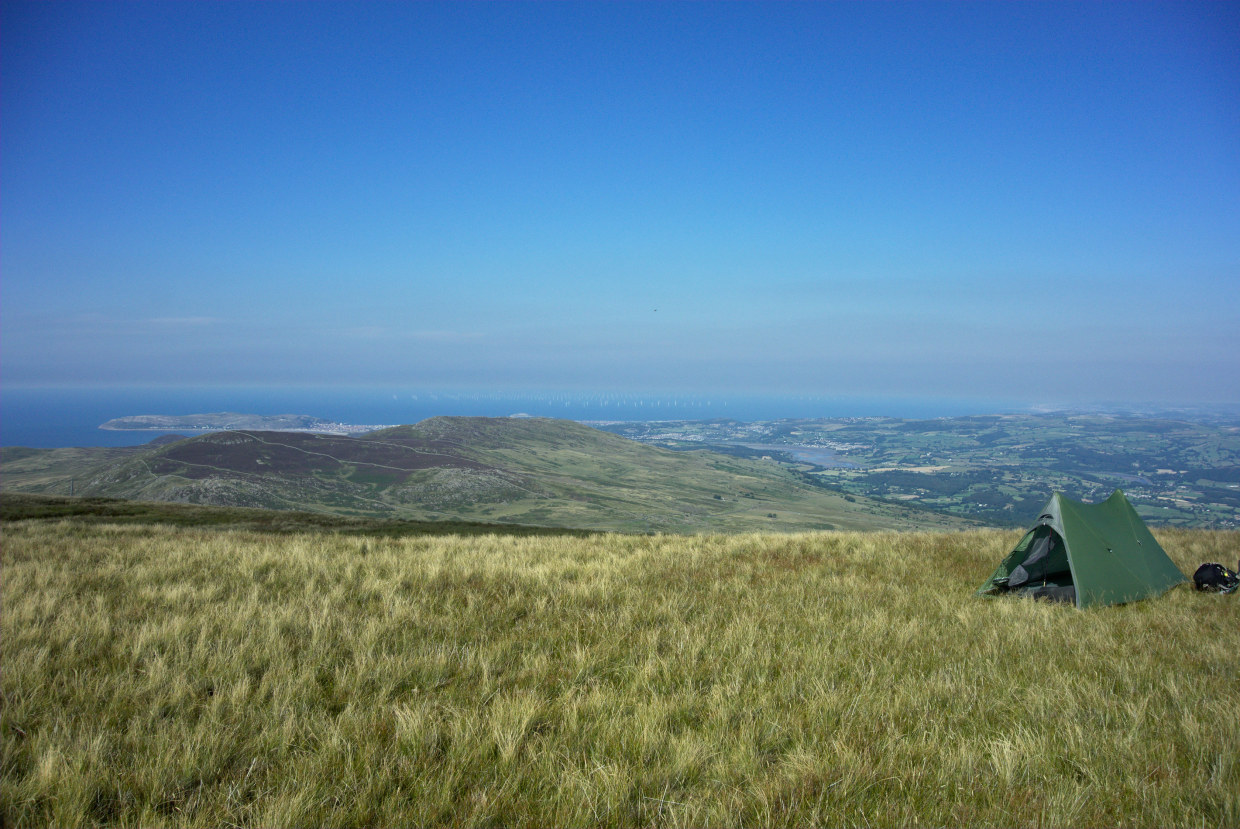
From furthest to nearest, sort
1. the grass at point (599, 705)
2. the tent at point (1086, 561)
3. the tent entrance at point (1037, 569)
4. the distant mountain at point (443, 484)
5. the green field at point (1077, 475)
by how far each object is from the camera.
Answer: the green field at point (1077, 475)
the distant mountain at point (443, 484)
the tent entrance at point (1037, 569)
the tent at point (1086, 561)
the grass at point (599, 705)

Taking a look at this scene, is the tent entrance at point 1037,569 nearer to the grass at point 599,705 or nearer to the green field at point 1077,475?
the grass at point 599,705

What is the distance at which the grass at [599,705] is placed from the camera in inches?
137

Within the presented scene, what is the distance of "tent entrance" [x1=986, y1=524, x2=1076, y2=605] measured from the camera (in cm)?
1006

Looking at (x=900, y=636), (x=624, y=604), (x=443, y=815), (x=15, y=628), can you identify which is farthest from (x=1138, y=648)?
(x=15, y=628)

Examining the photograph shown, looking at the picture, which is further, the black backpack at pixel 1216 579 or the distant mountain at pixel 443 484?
the distant mountain at pixel 443 484

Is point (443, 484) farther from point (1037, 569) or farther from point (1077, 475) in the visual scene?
point (1077, 475)

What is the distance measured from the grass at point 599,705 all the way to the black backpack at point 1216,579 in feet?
4.35

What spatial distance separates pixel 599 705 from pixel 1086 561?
31.9ft

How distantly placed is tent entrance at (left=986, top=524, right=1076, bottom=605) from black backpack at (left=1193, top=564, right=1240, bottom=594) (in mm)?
2142

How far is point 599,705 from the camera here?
15.5 ft

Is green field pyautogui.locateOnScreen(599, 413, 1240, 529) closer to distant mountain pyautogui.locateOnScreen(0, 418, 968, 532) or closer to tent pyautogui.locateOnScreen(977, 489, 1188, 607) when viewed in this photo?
distant mountain pyautogui.locateOnScreen(0, 418, 968, 532)

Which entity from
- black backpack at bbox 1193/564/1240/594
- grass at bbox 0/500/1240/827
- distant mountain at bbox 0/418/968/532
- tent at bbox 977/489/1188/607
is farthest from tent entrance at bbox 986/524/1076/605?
distant mountain at bbox 0/418/968/532

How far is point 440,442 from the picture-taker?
142 meters

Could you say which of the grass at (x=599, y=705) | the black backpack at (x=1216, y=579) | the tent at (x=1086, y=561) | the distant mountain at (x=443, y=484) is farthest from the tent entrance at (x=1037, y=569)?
the distant mountain at (x=443, y=484)
